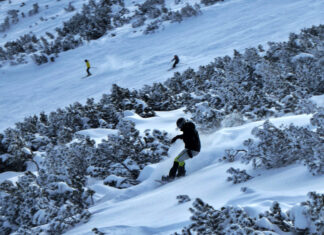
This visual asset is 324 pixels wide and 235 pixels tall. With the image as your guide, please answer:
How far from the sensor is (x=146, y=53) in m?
25.2

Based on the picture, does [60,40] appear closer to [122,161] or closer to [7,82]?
[7,82]

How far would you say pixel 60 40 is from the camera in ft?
103

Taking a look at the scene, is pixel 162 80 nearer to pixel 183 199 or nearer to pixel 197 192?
pixel 197 192

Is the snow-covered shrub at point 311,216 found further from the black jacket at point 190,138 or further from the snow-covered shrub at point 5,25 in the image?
the snow-covered shrub at point 5,25

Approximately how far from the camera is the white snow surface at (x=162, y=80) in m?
4.84

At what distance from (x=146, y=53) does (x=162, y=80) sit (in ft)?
21.9

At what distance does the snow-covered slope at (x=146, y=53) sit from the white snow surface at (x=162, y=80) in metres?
0.08

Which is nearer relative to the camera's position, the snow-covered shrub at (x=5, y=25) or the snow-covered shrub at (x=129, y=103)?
the snow-covered shrub at (x=129, y=103)

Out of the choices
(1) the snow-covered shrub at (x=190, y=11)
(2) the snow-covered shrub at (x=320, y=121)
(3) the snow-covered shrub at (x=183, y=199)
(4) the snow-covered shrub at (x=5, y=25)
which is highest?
(4) the snow-covered shrub at (x=5, y=25)

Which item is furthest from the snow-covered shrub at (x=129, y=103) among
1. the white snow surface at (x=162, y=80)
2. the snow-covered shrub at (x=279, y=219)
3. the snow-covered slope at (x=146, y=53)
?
the snow-covered shrub at (x=279, y=219)

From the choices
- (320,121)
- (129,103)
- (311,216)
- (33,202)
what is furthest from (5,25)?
(311,216)

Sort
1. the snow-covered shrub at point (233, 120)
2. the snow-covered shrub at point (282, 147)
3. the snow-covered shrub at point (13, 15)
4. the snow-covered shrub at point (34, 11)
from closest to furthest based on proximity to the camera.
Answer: the snow-covered shrub at point (282, 147) → the snow-covered shrub at point (233, 120) → the snow-covered shrub at point (13, 15) → the snow-covered shrub at point (34, 11)

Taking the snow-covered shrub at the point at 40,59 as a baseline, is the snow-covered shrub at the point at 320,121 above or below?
below

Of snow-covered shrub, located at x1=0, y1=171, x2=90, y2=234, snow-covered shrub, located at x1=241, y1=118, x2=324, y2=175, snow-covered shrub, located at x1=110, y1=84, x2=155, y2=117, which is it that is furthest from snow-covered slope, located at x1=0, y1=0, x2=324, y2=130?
snow-covered shrub, located at x1=241, y1=118, x2=324, y2=175
